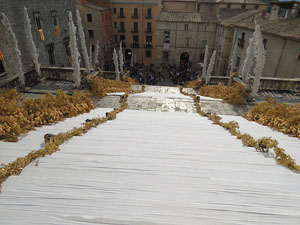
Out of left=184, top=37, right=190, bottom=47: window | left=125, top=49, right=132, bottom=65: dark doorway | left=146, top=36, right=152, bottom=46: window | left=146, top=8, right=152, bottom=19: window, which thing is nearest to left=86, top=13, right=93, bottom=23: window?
left=125, top=49, right=132, bottom=65: dark doorway

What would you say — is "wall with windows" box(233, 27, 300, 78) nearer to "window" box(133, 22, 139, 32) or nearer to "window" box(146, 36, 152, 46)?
"window" box(146, 36, 152, 46)

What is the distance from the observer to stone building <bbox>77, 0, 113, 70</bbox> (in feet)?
98.4

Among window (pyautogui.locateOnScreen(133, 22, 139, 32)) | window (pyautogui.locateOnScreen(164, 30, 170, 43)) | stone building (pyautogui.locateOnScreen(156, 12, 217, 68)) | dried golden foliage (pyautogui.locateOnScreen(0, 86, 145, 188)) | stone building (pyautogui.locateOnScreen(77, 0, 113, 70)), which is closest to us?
dried golden foliage (pyautogui.locateOnScreen(0, 86, 145, 188))

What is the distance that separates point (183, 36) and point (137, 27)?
8269 mm

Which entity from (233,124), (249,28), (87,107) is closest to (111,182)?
(233,124)

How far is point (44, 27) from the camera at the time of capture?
1897cm

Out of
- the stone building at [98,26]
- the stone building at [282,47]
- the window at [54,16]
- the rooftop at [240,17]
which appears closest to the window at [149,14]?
the stone building at [98,26]

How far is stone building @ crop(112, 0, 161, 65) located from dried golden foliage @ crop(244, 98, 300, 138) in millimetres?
27871

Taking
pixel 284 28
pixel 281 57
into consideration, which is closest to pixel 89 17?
pixel 284 28

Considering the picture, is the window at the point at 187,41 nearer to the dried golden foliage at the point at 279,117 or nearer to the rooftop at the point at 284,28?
the rooftop at the point at 284,28

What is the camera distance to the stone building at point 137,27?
33.7 m

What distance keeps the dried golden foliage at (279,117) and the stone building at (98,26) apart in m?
25.2

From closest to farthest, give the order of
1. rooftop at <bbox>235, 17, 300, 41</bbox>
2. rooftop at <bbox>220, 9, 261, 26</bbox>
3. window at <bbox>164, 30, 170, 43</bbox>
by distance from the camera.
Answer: rooftop at <bbox>235, 17, 300, 41</bbox>
rooftop at <bbox>220, 9, 261, 26</bbox>
window at <bbox>164, 30, 170, 43</bbox>

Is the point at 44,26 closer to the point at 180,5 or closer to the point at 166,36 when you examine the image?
the point at 166,36
